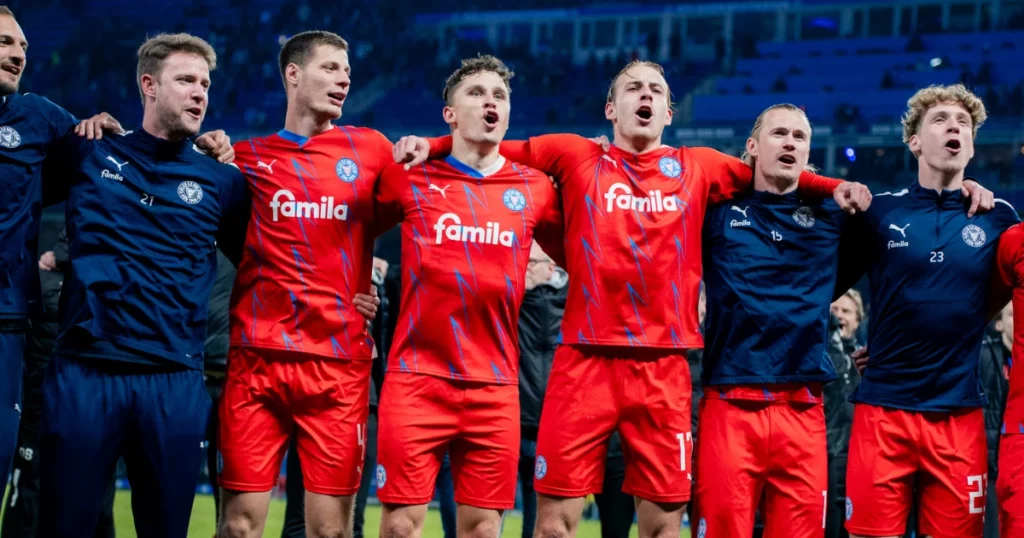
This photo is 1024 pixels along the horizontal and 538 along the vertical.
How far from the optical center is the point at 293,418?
4.75 m

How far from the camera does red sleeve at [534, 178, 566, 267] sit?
4891 millimetres

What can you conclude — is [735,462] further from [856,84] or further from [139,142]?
[856,84]

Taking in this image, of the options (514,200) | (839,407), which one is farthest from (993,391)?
(514,200)

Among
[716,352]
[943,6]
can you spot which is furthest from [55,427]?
[943,6]

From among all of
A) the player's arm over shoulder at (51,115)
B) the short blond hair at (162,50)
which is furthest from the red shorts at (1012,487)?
the player's arm over shoulder at (51,115)

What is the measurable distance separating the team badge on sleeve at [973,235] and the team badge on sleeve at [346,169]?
2.67 metres

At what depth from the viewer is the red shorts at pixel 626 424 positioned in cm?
469

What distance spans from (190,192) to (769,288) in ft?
8.09

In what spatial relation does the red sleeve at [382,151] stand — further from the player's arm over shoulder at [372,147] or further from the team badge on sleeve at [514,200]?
the team badge on sleeve at [514,200]

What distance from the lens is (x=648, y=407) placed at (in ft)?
15.4

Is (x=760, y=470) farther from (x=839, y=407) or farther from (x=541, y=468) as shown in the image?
(x=839, y=407)

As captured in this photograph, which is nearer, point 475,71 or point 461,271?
point 461,271

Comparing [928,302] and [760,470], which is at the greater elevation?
[928,302]

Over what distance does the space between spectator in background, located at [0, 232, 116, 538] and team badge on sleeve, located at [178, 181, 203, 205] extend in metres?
1.88
